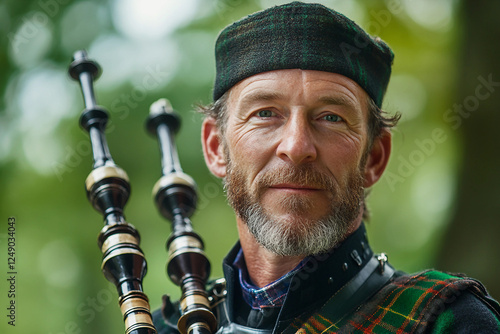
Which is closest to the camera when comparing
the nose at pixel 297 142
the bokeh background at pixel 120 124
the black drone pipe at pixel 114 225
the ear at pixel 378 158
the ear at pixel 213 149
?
the nose at pixel 297 142

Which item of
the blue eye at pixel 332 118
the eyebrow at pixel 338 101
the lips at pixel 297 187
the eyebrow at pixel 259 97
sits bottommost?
the lips at pixel 297 187

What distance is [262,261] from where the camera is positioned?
305cm

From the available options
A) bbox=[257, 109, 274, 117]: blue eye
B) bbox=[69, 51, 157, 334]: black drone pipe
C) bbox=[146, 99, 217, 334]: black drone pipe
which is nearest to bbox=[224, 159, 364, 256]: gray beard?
bbox=[257, 109, 274, 117]: blue eye

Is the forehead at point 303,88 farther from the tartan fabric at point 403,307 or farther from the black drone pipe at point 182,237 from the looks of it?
the tartan fabric at point 403,307

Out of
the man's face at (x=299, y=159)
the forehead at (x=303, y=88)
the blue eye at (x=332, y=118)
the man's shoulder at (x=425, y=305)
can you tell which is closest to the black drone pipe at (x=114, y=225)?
the man's face at (x=299, y=159)

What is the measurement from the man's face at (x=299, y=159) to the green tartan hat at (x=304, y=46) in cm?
5

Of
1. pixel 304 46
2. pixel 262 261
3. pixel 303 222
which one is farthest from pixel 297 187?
pixel 304 46

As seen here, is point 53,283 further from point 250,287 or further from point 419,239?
point 250,287

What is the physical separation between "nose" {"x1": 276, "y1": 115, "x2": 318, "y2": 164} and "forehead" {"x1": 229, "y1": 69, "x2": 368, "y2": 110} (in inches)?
4.2

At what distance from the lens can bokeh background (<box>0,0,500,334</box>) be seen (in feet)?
27.1

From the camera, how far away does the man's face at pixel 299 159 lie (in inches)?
107

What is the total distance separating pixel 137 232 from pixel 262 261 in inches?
24.6

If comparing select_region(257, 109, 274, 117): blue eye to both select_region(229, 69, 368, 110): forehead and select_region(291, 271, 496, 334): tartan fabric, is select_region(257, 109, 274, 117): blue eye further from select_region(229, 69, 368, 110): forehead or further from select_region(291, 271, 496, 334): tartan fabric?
select_region(291, 271, 496, 334): tartan fabric

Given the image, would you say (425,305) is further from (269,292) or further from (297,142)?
(297,142)
